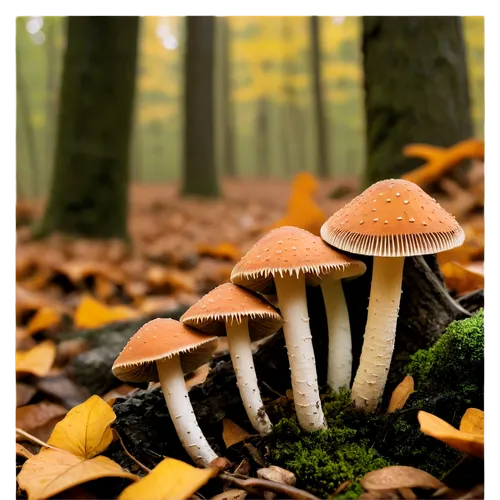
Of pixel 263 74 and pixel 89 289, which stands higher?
pixel 263 74

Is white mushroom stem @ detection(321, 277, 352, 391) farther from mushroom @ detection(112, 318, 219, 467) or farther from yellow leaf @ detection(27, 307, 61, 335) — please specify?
yellow leaf @ detection(27, 307, 61, 335)

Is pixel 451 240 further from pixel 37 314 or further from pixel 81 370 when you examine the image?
pixel 37 314

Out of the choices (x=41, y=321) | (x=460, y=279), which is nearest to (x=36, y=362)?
(x=41, y=321)

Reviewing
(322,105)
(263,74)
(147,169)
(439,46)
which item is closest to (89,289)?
(439,46)

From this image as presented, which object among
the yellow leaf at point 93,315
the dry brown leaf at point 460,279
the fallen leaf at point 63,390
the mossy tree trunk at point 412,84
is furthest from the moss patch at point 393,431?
the mossy tree trunk at point 412,84

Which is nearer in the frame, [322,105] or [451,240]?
[451,240]

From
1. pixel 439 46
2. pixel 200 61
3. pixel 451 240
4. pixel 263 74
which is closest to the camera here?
pixel 451 240

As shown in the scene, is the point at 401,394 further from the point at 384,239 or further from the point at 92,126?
the point at 92,126

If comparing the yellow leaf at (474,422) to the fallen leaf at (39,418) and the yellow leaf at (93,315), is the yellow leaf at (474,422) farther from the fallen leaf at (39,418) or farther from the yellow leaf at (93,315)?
the yellow leaf at (93,315)
